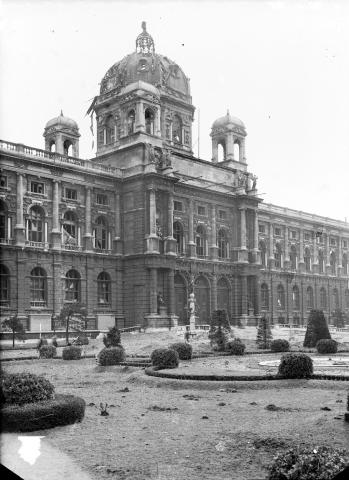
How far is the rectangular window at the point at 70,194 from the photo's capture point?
2214 inches

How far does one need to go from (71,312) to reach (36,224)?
844 centimetres

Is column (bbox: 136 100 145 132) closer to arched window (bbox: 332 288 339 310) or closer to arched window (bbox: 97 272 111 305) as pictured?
arched window (bbox: 97 272 111 305)

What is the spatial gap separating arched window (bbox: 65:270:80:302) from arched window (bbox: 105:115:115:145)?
18.3 m

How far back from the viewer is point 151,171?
195 feet

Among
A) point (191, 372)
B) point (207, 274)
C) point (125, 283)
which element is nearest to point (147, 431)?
point (191, 372)

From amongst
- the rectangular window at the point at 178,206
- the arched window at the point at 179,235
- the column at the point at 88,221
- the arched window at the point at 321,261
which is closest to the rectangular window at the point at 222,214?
the rectangular window at the point at 178,206

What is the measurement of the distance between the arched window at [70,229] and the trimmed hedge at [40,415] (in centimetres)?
4095

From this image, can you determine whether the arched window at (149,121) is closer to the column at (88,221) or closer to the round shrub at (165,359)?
the column at (88,221)

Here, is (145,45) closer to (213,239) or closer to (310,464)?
(213,239)

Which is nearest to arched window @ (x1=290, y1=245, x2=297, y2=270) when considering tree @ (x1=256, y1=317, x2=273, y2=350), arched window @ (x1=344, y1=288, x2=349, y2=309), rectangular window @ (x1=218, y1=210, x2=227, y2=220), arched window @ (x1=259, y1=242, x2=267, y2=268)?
arched window @ (x1=259, y1=242, x2=267, y2=268)

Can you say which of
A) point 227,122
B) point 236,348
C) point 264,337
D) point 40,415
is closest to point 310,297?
point 227,122

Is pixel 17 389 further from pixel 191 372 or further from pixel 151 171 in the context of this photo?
pixel 151 171

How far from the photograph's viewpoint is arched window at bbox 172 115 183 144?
7206cm

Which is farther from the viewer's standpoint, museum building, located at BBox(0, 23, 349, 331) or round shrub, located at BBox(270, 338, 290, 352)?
museum building, located at BBox(0, 23, 349, 331)
